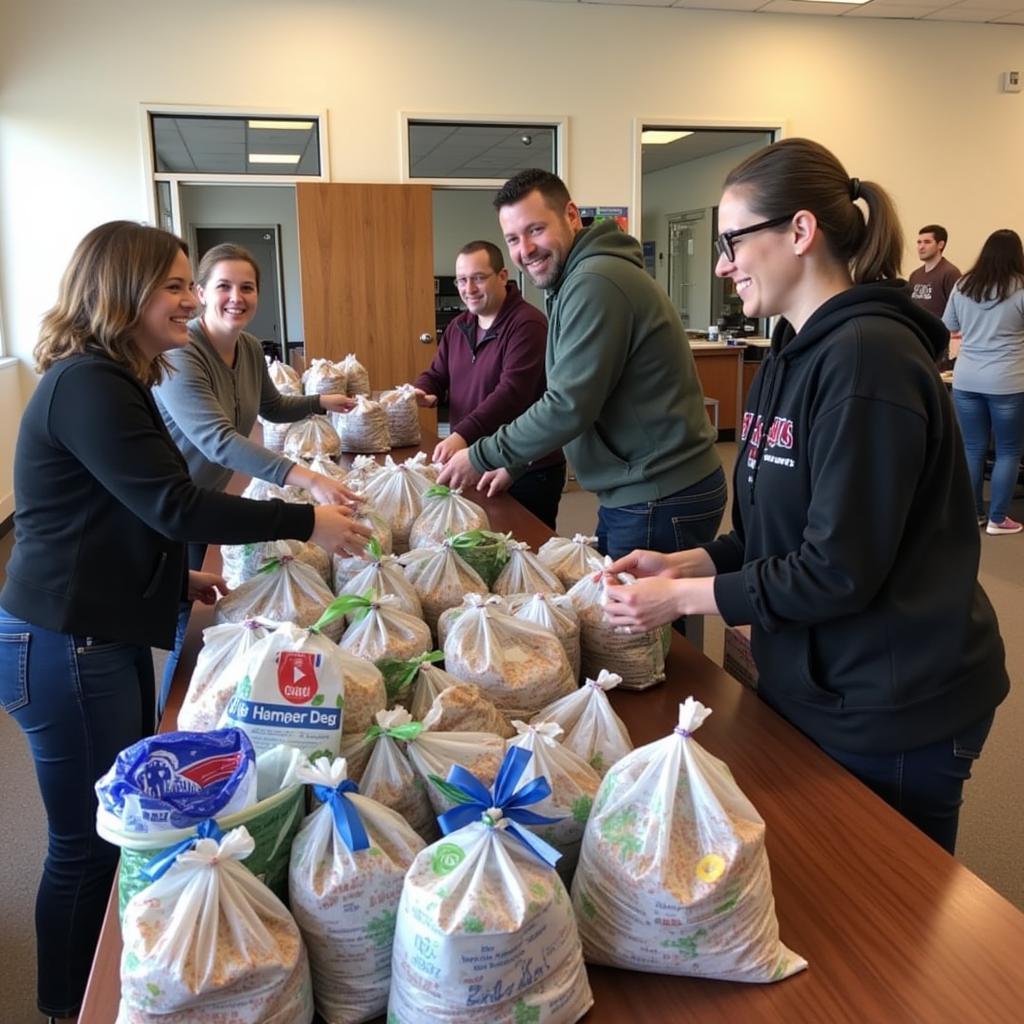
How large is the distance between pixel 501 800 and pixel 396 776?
0.17m

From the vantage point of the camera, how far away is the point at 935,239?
19.9 ft

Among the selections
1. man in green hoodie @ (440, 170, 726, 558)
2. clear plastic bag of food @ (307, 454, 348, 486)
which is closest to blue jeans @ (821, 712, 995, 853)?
man in green hoodie @ (440, 170, 726, 558)

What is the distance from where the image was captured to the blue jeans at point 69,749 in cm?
142

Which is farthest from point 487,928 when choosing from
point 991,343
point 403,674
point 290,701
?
point 991,343

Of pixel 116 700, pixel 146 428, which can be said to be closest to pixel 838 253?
pixel 146 428

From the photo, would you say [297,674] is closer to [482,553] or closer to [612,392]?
[482,553]

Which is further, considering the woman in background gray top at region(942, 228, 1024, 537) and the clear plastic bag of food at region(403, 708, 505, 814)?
the woman in background gray top at region(942, 228, 1024, 537)

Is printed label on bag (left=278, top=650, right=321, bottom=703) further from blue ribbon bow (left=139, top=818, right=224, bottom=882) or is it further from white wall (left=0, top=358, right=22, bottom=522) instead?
white wall (left=0, top=358, right=22, bottom=522)

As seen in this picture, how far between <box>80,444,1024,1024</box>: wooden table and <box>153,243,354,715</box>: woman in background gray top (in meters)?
1.06

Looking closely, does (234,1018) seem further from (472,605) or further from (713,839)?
(472,605)

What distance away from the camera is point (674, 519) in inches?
82.5

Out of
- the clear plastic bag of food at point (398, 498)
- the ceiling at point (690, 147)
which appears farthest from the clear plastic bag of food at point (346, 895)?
the ceiling at point (690, 147)

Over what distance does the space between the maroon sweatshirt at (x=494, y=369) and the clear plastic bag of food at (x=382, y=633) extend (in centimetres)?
146

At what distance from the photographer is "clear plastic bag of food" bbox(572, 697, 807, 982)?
771 millimetres
